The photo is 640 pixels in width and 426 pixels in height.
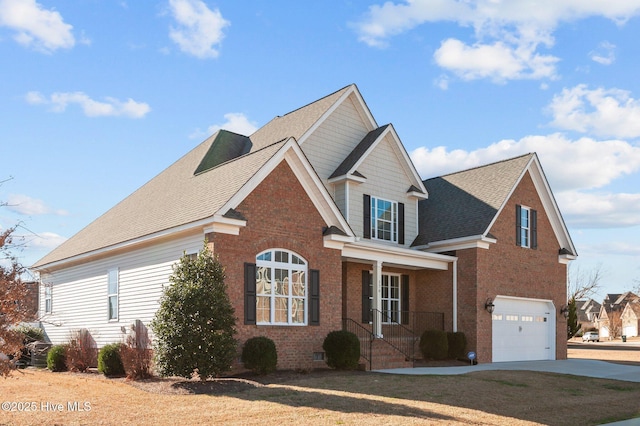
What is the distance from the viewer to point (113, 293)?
75.7ft

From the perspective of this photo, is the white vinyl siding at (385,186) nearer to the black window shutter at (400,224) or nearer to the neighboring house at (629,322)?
the black window shutter at (400,224)

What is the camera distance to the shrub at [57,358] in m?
22.5

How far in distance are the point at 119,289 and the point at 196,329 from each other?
7652mm

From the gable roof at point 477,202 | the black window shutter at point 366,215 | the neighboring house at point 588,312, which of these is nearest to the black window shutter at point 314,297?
the black window shutter at point 366,215

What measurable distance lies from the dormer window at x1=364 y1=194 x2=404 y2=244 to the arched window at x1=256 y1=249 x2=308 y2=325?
614 centimetres

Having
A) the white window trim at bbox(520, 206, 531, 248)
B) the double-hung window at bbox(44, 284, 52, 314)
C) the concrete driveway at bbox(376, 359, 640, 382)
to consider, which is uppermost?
the white window trim at bbox(520, 206, 531, 248)

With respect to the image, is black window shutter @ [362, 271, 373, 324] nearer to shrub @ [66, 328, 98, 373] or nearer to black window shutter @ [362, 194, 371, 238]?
black window shutter @ [362, 194, 371, 238]

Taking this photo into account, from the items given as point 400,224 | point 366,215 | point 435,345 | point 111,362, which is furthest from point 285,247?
point 400,224

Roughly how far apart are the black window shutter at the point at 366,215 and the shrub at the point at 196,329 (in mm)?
9962

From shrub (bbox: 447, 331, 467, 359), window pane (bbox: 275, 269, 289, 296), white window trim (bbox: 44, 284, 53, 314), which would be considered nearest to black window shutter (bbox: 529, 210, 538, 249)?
shrub (bbox: 447, 331, 467, 359)

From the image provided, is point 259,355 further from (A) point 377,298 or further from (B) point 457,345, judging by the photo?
(B) point 457,345

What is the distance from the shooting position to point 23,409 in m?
12.8

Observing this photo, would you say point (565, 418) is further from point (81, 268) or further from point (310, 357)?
point (81, 268)

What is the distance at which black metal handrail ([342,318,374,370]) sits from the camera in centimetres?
2144
